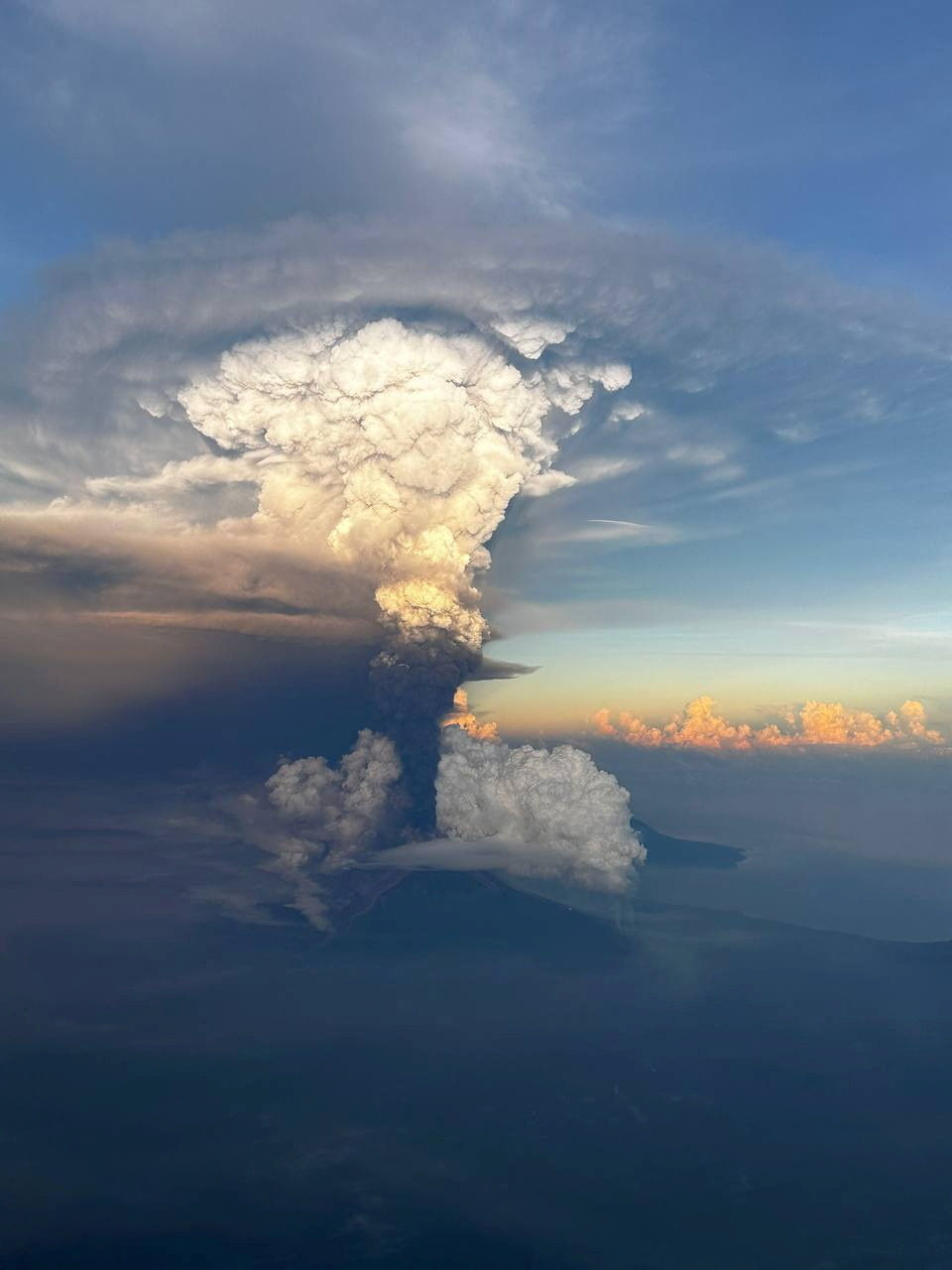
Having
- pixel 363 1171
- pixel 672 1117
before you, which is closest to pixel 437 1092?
pixel 363 1171

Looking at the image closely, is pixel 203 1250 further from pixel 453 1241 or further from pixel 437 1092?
pixel 437 1092

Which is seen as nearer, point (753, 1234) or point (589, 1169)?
point (753, 1234)

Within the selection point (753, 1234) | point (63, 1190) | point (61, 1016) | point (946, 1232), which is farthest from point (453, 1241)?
point (61, 1016)

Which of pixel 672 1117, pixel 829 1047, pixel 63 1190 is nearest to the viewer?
pixel 63 1190

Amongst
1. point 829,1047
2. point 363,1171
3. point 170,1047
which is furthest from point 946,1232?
point 170,1047

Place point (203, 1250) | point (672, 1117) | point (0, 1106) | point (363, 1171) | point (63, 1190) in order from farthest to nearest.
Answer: point (672, 1117), point (0, 1106), point (363, 1171), point (63, 1190), point (203, 1250)

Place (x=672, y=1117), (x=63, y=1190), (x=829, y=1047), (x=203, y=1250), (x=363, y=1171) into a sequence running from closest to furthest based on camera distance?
(x=203, y=1250), (x=63, y=1190), (x=363, y=1171), (x=672, y=1117), (x=829, y=1047)

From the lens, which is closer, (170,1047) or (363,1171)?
(363,1171)

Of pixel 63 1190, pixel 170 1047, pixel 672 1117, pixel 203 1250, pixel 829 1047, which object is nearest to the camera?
pixel 203 1250

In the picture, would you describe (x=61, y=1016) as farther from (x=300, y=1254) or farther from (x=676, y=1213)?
(x=676, y=1213)
